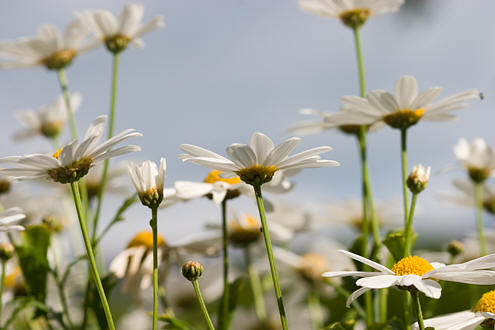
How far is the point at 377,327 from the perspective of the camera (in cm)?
67

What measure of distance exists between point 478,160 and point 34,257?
0.79 metres

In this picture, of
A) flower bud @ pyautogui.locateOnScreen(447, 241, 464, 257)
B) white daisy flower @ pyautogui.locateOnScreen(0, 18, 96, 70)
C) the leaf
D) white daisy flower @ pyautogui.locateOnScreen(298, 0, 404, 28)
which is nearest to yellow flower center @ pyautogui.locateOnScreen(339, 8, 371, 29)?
white daisy flower @ pyautogui.locateOnScreen(298, 0, 404, 28)

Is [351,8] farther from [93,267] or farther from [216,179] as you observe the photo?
[93,267]

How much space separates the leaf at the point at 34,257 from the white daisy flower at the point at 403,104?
0.48 m

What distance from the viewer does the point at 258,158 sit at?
646 mm

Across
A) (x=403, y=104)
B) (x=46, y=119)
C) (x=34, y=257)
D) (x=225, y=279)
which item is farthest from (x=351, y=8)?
(x=46, y=119)

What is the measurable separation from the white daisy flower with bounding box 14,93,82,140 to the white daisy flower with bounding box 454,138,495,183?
2.82ft

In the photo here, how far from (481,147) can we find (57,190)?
0.87 metres

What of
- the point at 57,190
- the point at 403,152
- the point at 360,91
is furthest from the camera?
the point at 57,190

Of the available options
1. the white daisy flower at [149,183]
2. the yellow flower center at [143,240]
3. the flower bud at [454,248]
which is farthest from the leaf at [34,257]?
the flower bud at [454,248]

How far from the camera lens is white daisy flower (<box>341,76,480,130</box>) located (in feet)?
2.51

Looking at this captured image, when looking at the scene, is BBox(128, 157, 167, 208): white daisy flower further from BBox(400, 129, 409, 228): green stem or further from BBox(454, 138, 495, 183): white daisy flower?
BBox(454, 138, 495, 183): white daisy flower

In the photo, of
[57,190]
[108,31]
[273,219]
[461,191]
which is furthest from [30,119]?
[461,191]

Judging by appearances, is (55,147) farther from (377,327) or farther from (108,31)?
(377,327)
